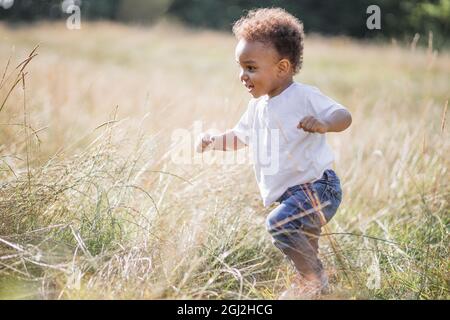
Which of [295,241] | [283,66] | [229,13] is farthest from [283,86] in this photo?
[229,13]

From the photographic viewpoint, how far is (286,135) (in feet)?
7.80

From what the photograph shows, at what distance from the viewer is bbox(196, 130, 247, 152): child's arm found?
2670 millimetres

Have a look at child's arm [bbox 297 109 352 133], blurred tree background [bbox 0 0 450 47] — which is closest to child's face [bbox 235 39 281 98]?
child's arm [bbox 297 109 352 133]

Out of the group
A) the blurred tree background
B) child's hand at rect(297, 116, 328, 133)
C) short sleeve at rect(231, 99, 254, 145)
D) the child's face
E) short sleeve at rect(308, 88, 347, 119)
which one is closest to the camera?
child's hand at rect(297, 116, 328, 133)

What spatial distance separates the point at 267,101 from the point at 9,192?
3.71 feet

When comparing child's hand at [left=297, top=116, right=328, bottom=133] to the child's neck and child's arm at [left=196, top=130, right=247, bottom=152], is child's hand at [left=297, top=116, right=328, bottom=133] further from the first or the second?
child's arm at [left=196, top=130, right=247, bottom=152]

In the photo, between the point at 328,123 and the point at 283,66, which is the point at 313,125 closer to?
the point at 328,123

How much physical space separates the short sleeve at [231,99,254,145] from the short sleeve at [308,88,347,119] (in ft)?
1.04

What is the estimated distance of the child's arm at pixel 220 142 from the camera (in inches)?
Answer: 105

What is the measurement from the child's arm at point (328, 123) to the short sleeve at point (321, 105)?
1.1 inches

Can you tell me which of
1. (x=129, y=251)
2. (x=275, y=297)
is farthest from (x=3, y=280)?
(x=275, y=297)

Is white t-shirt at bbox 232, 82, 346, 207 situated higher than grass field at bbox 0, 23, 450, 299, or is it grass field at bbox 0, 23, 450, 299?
white t-shirt at bbox 232, 82, 346, 207

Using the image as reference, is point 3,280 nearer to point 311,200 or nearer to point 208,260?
point 208,260

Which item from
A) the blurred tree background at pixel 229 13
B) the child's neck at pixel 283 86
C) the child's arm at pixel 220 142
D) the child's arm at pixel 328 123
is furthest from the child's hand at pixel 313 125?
the blurred tree background at pixel 229 13
